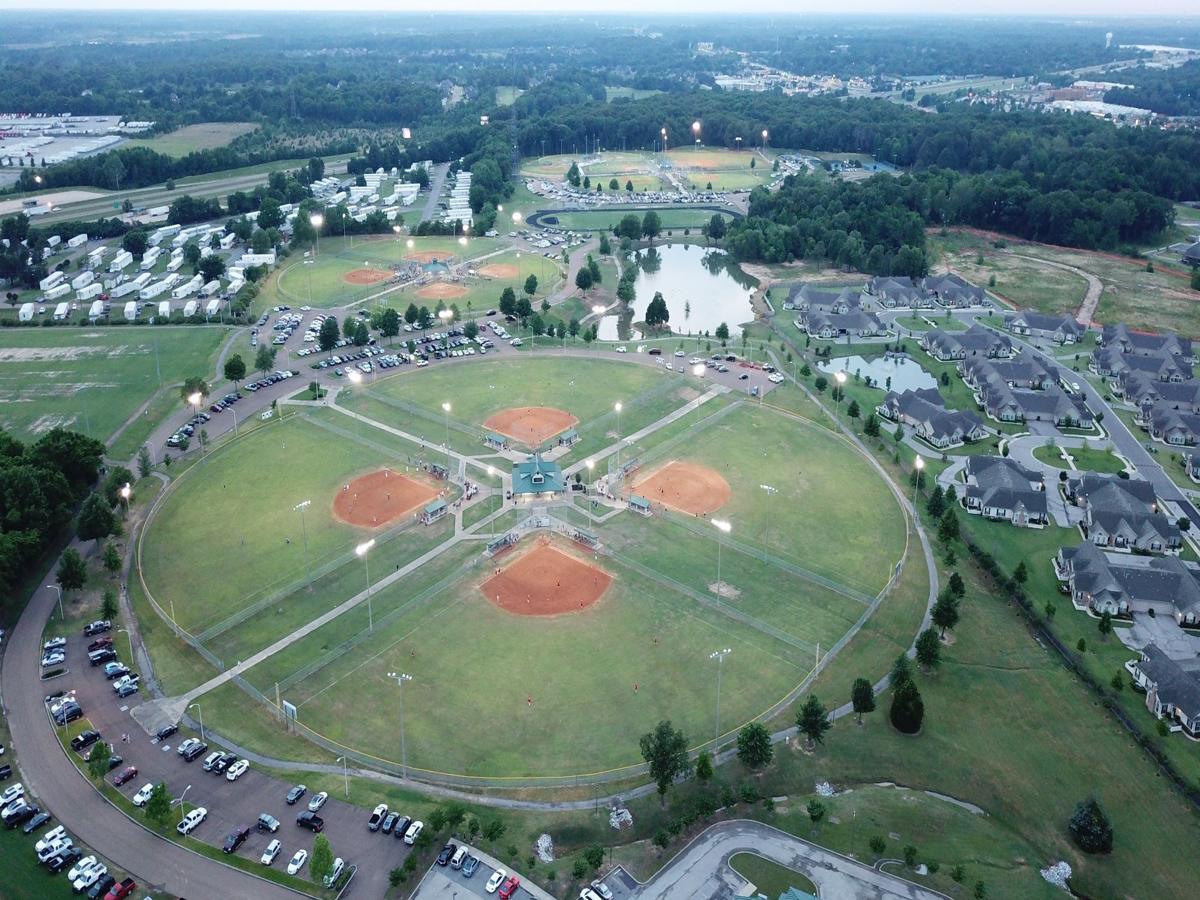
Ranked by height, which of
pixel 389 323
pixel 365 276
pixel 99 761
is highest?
pixel 389 323

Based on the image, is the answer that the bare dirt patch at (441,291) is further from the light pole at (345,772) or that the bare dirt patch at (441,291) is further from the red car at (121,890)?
the red car at (121,890)

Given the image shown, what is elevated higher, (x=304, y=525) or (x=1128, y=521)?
(x=1128, y=521)

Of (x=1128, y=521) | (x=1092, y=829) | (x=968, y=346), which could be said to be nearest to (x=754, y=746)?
(x=1092, y=829)

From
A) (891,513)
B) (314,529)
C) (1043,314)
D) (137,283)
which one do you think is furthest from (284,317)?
(1043,314)

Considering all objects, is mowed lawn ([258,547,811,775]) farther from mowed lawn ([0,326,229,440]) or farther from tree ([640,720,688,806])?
mowed lawn ([0,326,229,440])

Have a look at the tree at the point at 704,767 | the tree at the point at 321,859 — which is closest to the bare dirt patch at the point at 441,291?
the tree at the point at 704,767

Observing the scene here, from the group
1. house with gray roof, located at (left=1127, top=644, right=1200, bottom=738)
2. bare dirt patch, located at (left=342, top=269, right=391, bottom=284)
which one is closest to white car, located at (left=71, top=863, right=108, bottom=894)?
house with gray roof, located at (left=1127, top=644, right=1200, bottom=738)

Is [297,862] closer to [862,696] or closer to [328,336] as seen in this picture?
[862,696]
